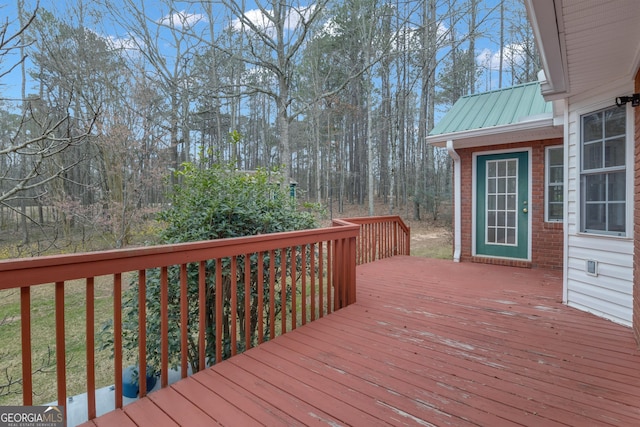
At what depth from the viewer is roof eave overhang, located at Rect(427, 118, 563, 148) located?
4.84 metres

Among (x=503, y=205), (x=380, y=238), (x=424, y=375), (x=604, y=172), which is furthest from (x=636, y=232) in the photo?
(x=380, y=238)

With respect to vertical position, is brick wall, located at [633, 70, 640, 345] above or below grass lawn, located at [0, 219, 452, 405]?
above

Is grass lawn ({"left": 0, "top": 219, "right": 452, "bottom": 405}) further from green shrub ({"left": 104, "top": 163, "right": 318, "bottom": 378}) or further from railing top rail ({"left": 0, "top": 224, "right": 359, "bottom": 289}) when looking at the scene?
railing top rail ({"left": 0, "top": 224, "right": 359, "bottom": 289})

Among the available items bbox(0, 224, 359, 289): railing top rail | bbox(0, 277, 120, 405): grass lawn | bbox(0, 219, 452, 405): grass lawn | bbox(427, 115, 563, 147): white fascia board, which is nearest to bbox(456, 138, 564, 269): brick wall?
bbox(427, 115, 563, 147): white fascia board

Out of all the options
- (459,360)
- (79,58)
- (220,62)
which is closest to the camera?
(459,360)

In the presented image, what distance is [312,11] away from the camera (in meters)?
7.40

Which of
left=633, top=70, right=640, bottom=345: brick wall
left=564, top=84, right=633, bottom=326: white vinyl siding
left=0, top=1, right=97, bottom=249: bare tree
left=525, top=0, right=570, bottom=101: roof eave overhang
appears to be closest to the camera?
left=525, top=0, right=570, bottom=101: roof eave overhang

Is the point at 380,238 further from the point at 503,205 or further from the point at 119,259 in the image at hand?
the point at 119,259

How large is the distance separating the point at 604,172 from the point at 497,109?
9.71 ft

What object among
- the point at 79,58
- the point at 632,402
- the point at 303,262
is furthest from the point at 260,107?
the point at 632,402

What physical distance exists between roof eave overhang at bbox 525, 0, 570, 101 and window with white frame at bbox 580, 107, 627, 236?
47cm

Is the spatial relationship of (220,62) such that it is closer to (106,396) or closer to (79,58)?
(79,58)

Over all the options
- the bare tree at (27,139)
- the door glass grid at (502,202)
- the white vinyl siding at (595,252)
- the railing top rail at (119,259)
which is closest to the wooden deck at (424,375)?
the white vinyl siding at (595,252)

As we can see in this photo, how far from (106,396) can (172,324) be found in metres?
0.79
